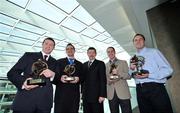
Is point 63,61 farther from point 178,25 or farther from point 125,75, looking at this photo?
point 178,25

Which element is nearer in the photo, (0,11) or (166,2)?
(166,2)

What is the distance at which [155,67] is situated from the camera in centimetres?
277

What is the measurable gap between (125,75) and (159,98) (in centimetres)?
105

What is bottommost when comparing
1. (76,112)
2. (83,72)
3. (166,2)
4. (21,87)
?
(76,112)

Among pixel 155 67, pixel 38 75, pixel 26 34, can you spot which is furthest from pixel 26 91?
pixel 26 34

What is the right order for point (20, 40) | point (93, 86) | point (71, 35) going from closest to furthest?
point (93, 86)
point (71, 35)
point (20, 40)

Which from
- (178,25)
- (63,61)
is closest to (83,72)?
(63,61)

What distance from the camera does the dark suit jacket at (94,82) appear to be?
325 cm

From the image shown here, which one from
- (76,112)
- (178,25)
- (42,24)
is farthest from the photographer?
(42,24)

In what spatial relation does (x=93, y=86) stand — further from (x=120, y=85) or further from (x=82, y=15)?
(x=82, y=15)

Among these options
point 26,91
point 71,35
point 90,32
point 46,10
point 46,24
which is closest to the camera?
point 26,91

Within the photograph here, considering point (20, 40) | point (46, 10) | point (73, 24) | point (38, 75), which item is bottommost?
point (38, 75)

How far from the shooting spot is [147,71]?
264 cm

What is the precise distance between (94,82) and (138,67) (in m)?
0.95
